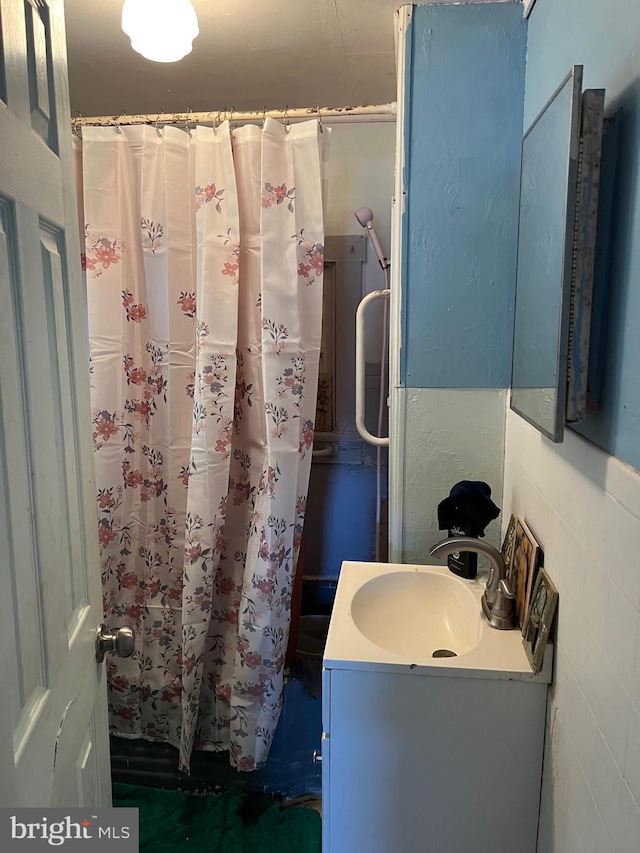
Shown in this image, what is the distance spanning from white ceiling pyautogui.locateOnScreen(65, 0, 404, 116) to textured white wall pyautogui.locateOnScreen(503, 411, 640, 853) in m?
1.22

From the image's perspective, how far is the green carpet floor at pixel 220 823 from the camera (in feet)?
5.08

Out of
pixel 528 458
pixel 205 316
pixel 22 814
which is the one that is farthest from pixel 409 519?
pixel 22 814

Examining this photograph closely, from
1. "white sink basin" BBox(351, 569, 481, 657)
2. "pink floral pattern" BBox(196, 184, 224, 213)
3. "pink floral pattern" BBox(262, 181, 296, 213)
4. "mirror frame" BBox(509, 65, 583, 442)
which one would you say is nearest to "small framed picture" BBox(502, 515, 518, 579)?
"white sink basin" BBox(351, 569, 481, 657)

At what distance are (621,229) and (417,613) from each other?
38.3 inches

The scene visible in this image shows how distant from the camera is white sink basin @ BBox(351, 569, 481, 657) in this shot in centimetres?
129

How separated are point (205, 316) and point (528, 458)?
0.89 meters

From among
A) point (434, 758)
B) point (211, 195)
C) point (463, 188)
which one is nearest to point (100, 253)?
point (211, 195)

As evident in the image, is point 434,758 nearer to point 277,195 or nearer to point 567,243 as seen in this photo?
point 567,243

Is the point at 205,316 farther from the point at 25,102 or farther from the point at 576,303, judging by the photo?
the point at 576,303

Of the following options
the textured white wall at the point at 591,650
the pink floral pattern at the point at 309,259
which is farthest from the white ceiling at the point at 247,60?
the textured white wall at the point at 591,650

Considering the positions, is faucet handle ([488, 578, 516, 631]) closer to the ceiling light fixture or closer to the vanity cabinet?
the vanity cabinet

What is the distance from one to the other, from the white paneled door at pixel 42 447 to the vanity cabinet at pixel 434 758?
45 cm

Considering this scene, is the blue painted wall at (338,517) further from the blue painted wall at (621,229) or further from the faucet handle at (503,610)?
the blue painted wall at (621,229)

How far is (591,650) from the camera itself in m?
0.81
